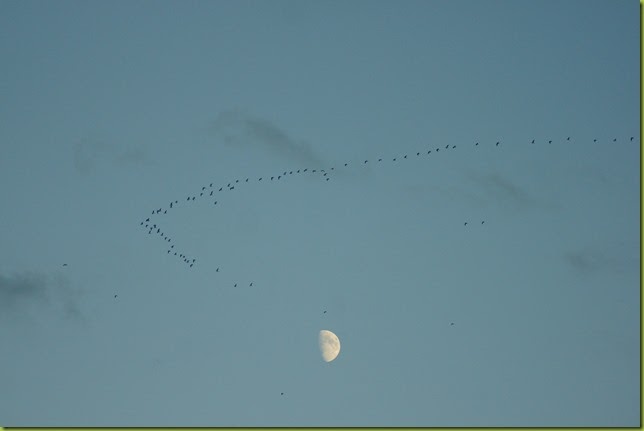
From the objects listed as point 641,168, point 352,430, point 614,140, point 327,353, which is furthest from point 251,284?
point 352,430

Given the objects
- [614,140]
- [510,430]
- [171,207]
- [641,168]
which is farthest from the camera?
[171,207]

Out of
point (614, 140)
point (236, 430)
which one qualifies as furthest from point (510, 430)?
point (614, 140)

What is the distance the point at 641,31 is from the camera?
56125mm

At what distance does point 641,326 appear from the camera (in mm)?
47781

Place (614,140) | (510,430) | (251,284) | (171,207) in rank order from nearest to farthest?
(510,430) < (614,140) < (251,284) < (171,207)

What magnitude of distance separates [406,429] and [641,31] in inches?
1137

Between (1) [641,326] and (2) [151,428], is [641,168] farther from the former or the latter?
(2) [151,428]

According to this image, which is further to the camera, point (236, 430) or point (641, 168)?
point (641, 168)

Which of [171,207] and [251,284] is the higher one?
[171,207]

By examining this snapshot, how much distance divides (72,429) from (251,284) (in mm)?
41811

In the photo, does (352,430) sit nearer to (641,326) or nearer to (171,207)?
(641,326)

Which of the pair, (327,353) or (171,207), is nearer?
(327,353)

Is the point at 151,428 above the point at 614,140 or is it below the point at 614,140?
below

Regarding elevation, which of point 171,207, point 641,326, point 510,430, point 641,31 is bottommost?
point 510,430
